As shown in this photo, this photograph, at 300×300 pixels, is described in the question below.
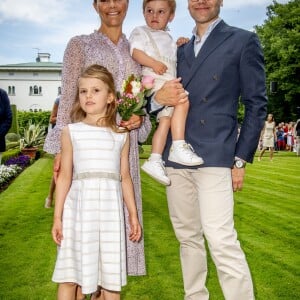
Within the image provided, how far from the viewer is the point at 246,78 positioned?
3.44 meters

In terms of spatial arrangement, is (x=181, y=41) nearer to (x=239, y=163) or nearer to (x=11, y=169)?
(x=239, y=163)

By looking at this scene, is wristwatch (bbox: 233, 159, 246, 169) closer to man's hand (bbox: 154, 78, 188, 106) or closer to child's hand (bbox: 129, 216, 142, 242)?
man's hand (bbox: 154, 78, 188, 106)

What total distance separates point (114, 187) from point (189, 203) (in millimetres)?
760

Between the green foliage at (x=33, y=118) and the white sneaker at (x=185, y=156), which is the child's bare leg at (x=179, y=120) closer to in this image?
the white sneaker at (x=185, y=156)

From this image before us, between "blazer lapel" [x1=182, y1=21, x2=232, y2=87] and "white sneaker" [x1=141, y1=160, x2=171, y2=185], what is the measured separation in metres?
0.62

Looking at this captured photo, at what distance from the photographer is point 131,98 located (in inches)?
130

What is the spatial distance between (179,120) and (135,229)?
84 centimetres

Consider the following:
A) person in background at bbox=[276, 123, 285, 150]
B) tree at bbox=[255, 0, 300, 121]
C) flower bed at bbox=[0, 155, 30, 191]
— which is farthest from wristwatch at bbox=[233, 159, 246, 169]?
tree at bbox=[255, 0, 300, 121]

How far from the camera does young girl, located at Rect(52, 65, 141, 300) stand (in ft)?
10.2

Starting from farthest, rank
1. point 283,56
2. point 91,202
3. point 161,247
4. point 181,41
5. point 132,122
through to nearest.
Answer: point 283,56 → point 161,247 → point 181,41 → point 132,122 → point 91,202

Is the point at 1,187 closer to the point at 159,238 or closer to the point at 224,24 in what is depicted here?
the point at 159,238

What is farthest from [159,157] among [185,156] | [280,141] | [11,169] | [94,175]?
[280,141]

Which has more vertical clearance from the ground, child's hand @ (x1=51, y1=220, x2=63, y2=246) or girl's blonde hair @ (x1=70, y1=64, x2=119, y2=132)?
girl's blonde hair @ (x1=70, y1=64, x2=119, y2=132)

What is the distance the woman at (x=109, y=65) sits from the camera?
344 cm
